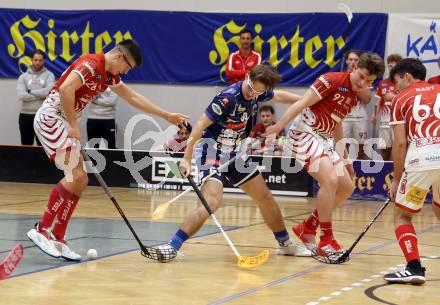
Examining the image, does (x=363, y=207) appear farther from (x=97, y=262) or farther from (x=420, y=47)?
(x=97, y=262)

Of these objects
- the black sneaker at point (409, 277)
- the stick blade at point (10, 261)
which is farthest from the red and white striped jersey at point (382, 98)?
the stick blade at point (10, 261)

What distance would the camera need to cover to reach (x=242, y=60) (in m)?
14.7

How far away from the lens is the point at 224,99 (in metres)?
7.39

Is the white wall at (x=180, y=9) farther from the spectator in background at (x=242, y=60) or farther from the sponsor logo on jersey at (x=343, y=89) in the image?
the sponsor logo on jersey at (x=343, y=89)

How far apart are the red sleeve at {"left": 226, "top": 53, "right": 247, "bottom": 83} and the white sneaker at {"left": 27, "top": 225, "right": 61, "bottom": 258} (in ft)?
25.4

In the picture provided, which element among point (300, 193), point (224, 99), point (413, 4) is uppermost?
point (413, 4)

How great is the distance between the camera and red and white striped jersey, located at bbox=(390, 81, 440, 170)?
6.65m

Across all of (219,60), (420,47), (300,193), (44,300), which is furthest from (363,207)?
(44,300)

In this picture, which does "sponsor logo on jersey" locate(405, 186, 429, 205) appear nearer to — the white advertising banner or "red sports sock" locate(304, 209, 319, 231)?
"red sports sock" locate(304, 209, 319, 231)

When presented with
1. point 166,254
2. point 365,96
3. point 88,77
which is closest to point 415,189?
point 166,254

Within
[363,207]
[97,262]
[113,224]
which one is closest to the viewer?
[97,262]

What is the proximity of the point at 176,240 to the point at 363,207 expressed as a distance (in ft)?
18.1

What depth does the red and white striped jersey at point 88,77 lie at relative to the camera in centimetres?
713

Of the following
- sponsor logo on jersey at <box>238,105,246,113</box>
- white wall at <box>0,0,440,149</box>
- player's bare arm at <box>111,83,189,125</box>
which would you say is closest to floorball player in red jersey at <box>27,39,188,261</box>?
player's bare arm at <box>111,83,189,125</box>
